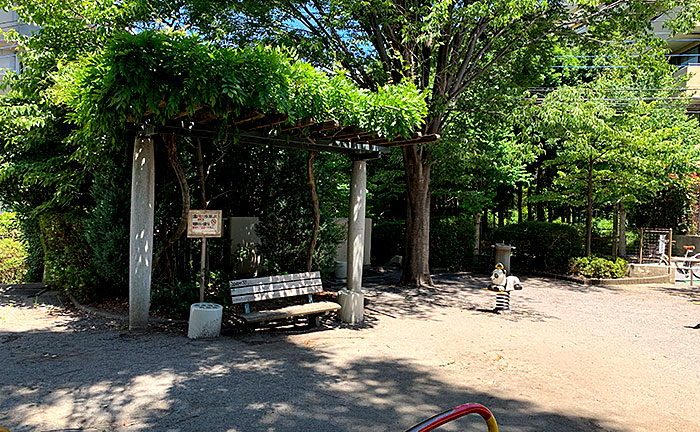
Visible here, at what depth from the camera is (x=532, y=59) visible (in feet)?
47.0

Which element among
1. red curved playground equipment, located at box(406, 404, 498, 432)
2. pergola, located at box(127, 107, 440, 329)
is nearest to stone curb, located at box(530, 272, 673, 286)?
pergola, located at box(127, 107, 440, 329)

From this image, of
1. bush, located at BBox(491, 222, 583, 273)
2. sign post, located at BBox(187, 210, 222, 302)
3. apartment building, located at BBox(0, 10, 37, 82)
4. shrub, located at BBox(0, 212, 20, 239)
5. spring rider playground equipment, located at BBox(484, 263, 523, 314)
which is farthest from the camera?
apartment building, located at BBox(0, 10, 37, 82)

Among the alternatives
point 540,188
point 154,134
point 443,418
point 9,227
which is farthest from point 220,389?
point 540,188

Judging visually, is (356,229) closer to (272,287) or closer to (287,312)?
(272,287)

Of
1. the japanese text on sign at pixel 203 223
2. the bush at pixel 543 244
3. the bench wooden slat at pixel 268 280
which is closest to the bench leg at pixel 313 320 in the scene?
the bench wooden slat at pixel 268 280

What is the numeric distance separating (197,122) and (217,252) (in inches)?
177

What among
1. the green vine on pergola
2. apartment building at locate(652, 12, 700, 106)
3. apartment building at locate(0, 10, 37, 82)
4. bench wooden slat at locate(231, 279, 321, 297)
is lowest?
bench wooden slat at locate(231, 279, 321, 297)

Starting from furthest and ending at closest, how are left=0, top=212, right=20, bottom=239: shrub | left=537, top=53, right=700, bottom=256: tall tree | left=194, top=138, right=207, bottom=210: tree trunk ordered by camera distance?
left=537, top=53, right=700, bottom=256: tall tree
left=0, top=212, right=20, bottom=239: shrub
left=194, top=138, right=207, bottom=210: tree trunk

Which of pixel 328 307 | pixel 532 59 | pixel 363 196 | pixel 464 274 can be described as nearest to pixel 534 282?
pixel 464 274

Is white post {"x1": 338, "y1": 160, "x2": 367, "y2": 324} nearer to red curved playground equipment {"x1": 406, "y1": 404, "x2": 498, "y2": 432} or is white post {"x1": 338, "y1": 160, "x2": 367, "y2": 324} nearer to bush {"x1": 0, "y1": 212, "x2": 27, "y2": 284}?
red curved playground equipment {"x1": 406, "y1": 404, "x2": 498, "y2": 432}

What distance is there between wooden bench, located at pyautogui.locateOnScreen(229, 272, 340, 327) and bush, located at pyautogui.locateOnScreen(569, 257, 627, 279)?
956 centimetres

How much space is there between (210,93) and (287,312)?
3.52 metres

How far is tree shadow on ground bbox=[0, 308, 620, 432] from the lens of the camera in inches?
182

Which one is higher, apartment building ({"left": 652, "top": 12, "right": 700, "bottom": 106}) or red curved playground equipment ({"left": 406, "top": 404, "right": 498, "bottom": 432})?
apartment building ({"left": 652, "top": 12, "right": 700, "bottom": 106})
